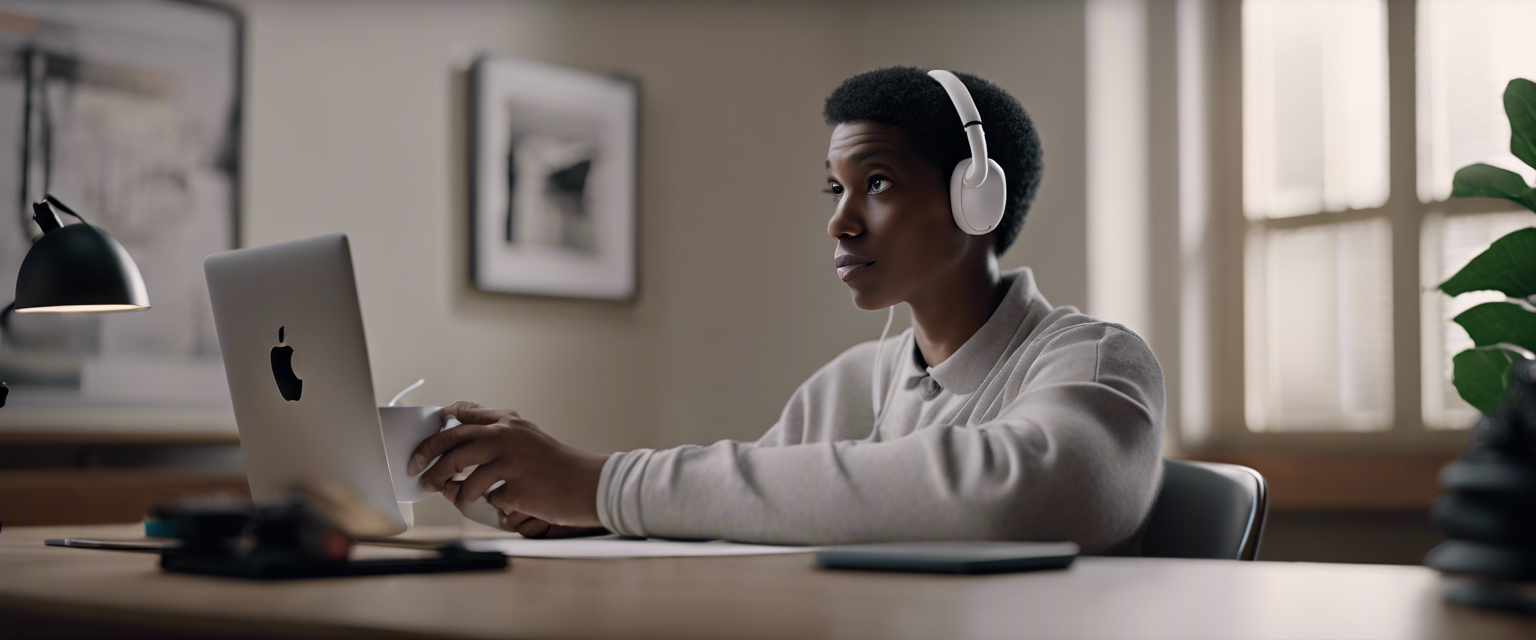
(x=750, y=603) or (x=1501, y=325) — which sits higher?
(x=1501, y=325)

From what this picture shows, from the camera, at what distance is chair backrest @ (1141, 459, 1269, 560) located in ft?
3.63

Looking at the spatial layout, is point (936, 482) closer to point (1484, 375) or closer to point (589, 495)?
point (589, 495)

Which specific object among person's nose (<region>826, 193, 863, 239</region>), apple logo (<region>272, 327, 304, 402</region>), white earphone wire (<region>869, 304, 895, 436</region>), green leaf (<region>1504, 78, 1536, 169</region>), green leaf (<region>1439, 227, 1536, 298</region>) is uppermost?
green leaf (<region>1504, 78, 1536, 169</region>)

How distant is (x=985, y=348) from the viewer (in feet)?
4.46

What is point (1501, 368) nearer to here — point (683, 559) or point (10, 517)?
point (683, 559)

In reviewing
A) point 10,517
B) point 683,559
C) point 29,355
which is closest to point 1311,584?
point 683,559

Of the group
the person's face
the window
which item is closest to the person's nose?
the person's face

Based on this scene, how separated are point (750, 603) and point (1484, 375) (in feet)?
3.01

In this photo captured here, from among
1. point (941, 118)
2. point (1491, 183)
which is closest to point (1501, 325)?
point (1491, 183)

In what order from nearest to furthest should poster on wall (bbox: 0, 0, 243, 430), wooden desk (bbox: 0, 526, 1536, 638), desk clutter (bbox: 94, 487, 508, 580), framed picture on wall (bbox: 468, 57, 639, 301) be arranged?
wooden desk (bbox: 0, 526, 1536, 638), desk clutter (bbox: 94, 487, 508, 580), poster on wall (bbox: 0, 0, 243, 430), framed picture on wall (bbox: 468, 57, 639, 301)

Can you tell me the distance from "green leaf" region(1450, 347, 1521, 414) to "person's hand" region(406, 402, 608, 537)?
83 centimetres

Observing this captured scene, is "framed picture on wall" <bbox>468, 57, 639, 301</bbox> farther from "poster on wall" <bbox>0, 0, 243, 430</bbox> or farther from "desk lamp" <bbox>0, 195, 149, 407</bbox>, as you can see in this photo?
"desk lamp" <bbox>0, 195, 149, 407</bbox>

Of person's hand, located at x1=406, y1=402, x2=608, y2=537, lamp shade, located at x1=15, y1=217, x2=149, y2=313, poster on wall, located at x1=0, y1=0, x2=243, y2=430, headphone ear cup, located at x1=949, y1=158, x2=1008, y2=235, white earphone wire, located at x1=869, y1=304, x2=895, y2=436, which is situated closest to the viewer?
person's hand, located at x1=406, y1=402, x2=608, y2=537

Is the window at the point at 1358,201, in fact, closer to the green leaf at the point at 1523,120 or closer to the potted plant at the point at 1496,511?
the green leaf at the point at 1523,120
